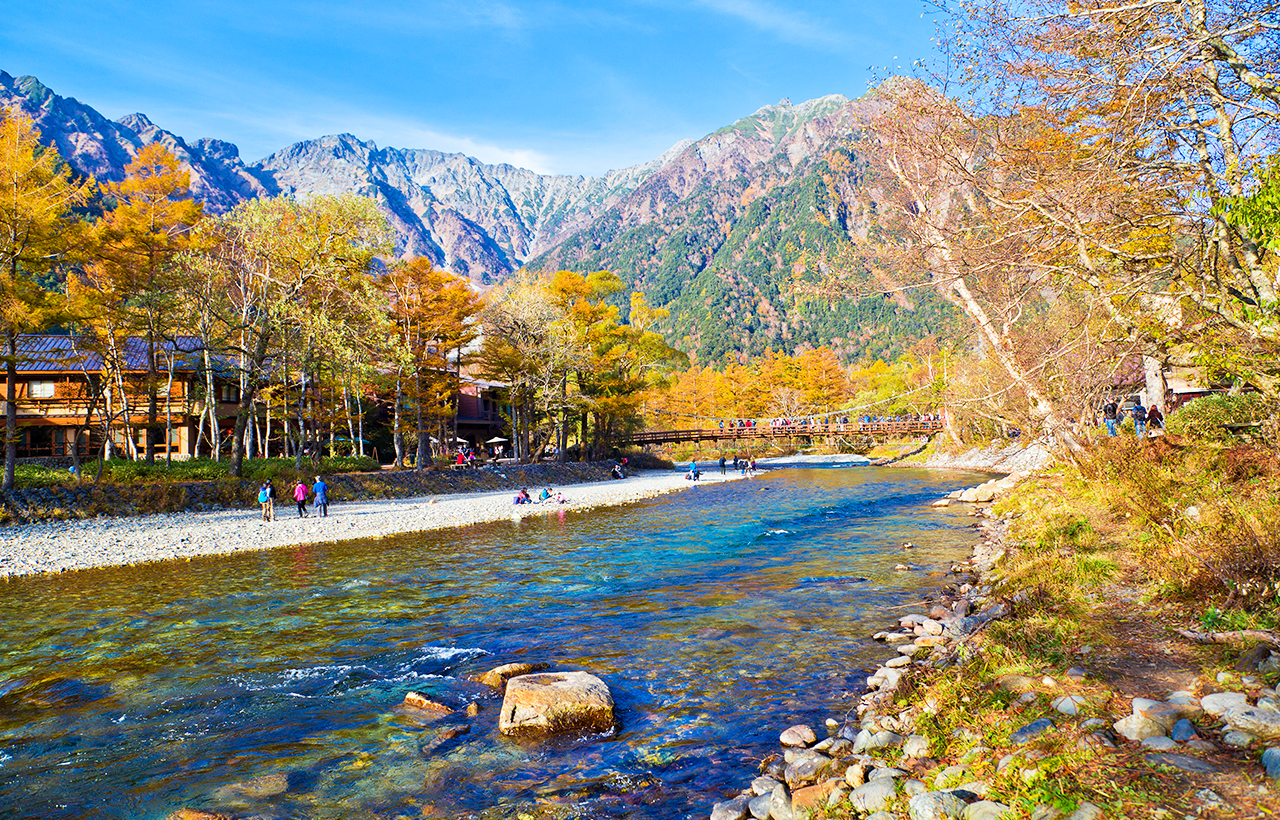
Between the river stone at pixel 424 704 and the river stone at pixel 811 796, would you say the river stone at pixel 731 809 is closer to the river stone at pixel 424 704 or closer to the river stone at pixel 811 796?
the river stone at pixel 811 796

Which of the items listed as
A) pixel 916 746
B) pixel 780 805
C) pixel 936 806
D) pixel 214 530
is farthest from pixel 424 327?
pixel 936 806

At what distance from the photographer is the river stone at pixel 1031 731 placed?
3.71 m

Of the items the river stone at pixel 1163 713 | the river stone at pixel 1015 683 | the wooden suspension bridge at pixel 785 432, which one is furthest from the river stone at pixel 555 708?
the wooden suspension bridge at pixel 785 432

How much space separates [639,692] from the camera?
6.30m

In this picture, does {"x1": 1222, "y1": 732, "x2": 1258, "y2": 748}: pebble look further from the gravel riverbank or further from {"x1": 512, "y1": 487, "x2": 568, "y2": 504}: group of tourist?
{"x1": 512, "y1": 487, "x2": 568, "y2": 504}: group of tourist

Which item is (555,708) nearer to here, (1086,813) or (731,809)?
(731,809)

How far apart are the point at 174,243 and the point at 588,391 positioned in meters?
23.0

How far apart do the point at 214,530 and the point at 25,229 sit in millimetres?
10755

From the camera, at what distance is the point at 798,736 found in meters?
4.96

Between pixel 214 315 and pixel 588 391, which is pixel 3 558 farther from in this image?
pixel 588 391

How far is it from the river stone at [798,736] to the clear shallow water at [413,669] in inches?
7.3

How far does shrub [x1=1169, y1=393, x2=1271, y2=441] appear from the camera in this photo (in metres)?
11.2

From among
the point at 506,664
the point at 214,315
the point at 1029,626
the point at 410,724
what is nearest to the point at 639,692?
the point at 506,664

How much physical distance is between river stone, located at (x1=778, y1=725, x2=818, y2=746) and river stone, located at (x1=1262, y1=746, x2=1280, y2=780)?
2683mm
